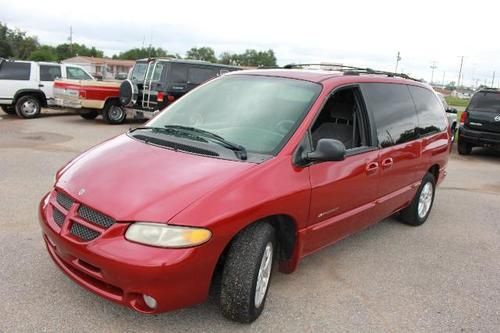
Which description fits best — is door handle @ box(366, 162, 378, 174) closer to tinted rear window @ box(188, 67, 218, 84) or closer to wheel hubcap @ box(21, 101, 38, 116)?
tinted rear window @ box(188, 67, 218, 84)

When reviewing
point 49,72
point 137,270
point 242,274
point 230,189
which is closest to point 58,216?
point 137,270

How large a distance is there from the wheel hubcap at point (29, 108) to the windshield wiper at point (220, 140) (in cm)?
1281

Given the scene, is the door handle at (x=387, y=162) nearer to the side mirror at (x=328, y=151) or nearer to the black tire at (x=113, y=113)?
the side mirror at (x=328, y=151)

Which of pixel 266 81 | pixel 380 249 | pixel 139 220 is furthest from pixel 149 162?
pixel 380 249

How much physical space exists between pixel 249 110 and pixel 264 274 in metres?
1.38

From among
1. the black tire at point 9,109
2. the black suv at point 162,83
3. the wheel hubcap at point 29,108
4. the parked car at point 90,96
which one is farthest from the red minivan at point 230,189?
the black tire at point 9,109

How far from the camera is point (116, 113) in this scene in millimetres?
15344

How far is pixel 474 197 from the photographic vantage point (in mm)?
7973

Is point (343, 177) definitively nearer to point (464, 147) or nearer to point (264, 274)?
point (264, 274)

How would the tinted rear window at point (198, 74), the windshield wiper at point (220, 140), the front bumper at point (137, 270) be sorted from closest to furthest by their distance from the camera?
the front bumper at point (137, 270) < the windshield wiper at point (220, 140) < the tinted rear window at point (198, 74)

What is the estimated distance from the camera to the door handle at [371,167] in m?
4.42

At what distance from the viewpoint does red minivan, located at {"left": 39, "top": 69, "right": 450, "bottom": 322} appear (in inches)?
116

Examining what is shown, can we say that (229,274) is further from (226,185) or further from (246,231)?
(226,185)

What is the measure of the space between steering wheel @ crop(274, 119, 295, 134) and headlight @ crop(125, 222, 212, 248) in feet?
4.02
